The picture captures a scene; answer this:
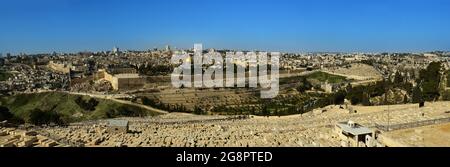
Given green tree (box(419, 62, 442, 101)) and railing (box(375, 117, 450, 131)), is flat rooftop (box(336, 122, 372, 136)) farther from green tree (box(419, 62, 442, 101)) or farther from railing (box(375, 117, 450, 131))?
green tree (box(419, 62, 442, 101))

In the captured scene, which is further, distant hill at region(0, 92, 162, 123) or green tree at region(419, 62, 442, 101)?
distant hill at region(0, 92, 162, 123)

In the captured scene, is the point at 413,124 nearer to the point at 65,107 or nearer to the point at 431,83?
the point at 431,83

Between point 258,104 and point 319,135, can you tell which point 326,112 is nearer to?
point 319,135

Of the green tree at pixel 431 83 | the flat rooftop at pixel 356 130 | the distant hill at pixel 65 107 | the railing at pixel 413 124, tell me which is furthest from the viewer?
the distant hill at pixel 65 107

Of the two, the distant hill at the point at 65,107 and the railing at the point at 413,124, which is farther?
the distant hill at the point at 65,107

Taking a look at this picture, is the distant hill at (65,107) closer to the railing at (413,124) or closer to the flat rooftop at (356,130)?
the flat rooftop at (356,130)

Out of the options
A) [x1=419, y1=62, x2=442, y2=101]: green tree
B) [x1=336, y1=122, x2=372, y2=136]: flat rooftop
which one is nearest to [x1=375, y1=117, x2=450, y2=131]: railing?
[x1=336, y1=122, x2=372, y2=136]: flat rooftop

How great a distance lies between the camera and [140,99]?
47250 mm

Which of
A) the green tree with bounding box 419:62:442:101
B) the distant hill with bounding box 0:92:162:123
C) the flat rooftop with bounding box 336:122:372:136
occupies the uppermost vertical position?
the flat rooftop with bounding box 336:122:372:136

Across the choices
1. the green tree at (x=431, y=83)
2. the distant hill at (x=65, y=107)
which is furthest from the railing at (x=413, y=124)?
the distant hill at (x=65, y=107)

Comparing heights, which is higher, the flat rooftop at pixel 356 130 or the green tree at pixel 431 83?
the flat rooftop at pixel 356 130

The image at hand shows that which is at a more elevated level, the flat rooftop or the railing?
the flat rooftop

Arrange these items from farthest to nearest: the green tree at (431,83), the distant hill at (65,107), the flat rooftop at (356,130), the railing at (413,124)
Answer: the distant hill at (65,107), the green tree at (431,83), the railing at (413,124), the flat rooftop at (356,130)

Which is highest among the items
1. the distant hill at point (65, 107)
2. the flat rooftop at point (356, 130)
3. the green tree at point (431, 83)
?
the flat rooftop at point (356, 130)
